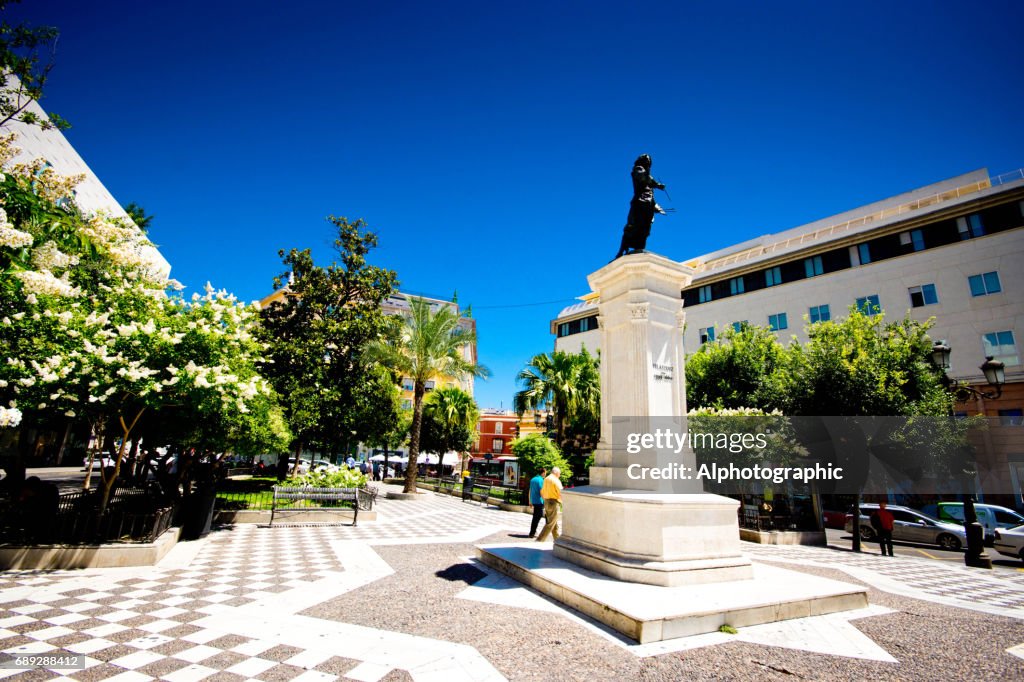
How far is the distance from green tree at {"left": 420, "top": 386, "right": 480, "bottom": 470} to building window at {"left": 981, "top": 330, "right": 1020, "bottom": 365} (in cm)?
3245

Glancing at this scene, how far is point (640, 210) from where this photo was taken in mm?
9117

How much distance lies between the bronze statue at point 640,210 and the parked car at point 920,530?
13190mm

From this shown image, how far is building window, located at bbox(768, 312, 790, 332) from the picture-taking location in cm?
3441

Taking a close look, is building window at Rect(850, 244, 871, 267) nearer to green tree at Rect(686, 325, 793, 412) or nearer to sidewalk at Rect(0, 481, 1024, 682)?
green tree at Rect(686, 325, 793, 412)

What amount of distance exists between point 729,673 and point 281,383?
18.1 meters

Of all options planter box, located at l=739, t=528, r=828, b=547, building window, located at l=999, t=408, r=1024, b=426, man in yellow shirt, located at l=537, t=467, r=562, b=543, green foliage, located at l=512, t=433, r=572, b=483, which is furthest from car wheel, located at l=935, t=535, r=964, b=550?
man in yellow shirt, located at l=537, t=467, r=562, b=543

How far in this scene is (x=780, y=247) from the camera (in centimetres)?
3669

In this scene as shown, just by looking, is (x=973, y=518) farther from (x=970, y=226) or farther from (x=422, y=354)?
(x=970, y=226)

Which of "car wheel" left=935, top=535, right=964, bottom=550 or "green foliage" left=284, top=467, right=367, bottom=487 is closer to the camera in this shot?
"car wheel" left=935, top=535, right=964, bottom=550

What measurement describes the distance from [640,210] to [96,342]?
9.80 metres

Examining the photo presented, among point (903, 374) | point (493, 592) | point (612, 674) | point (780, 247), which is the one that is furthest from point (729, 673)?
point (780, 247)

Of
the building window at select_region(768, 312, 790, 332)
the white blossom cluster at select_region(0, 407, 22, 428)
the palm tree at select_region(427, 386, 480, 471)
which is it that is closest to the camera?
the white blossom cluster at select_region(0, 407, 22, 428)

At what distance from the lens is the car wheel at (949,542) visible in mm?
15062

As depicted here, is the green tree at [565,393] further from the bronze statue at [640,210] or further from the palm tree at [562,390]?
the bronze statue at [640,210]
